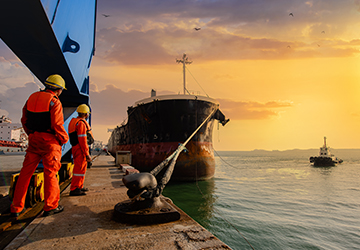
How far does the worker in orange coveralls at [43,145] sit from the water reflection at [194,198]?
209 inches

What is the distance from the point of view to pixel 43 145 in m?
2.64

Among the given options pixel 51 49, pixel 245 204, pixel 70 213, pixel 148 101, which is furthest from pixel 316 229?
pixel 148 101

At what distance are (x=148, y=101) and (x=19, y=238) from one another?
12323 mm

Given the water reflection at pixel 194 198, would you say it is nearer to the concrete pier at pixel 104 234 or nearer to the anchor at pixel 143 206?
the anchor at pixel 143 206

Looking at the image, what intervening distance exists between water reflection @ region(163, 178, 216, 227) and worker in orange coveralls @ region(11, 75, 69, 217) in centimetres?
530

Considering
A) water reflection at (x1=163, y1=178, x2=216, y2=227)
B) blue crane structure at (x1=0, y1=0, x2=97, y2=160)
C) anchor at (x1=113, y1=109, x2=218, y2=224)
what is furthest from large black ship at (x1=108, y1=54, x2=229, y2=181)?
anchor at (x1=113, y1=109, x2=218, y2=224)

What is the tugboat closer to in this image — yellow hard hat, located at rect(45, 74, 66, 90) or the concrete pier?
the concrete pier

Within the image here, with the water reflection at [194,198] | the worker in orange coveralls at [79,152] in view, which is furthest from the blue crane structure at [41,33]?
the water reflection at [194,198]

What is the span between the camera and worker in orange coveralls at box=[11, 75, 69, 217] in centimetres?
258

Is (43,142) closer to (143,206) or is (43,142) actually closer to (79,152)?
(79,152)

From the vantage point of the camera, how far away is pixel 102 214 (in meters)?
2.64

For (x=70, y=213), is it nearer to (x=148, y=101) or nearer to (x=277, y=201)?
(x=277, y=201)

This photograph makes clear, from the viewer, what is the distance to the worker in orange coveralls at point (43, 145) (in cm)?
258

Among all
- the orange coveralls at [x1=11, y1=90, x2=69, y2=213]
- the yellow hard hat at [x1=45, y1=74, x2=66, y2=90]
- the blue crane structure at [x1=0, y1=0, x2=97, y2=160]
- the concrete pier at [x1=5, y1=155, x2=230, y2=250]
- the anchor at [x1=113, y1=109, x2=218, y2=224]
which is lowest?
the concrete pier at [x1=5, y1=155, x2=230, y2=250]
